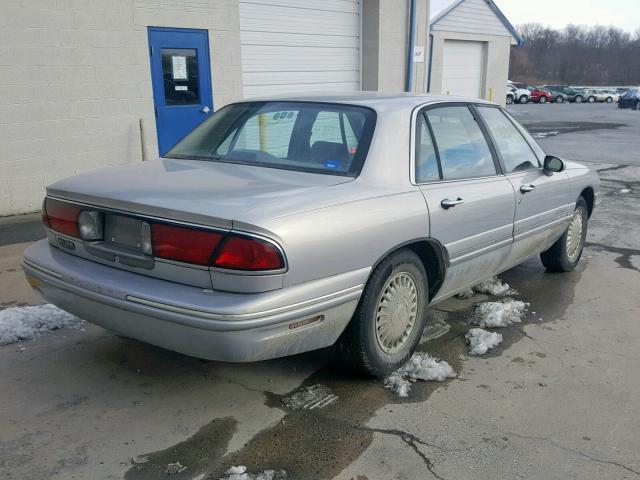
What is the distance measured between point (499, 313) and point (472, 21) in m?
13.7

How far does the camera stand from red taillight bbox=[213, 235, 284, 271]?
275 cm

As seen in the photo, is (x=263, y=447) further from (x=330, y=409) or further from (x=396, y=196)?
(x=396, y=196)

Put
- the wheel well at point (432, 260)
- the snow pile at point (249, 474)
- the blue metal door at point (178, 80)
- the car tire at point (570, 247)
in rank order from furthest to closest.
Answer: the blue metal door at point (178, 80)
the car tire at point (570, 247)
the wheel well at point (432, 260)
the snow pile at point (249, 474)

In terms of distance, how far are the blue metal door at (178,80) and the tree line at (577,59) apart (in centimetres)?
8748

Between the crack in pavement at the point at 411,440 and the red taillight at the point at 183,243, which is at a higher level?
the red taillight at the point at 183,243

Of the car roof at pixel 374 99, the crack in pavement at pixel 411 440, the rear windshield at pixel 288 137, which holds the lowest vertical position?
the crack in pavement at pixel 411 440

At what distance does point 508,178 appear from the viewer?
443 centimetres

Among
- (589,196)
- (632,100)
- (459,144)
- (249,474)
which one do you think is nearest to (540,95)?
(632,100)

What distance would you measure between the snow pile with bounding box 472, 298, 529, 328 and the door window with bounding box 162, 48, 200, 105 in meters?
5.57

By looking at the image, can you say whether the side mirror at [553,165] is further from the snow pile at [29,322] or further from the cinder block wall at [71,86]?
the cinder block wall at [71,86]

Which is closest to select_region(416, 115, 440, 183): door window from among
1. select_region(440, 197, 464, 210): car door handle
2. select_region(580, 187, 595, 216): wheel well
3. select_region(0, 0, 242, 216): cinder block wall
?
select_region(440, 197, 464, 210): car door handle

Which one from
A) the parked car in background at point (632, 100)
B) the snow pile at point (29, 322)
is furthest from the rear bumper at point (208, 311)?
the parked car in background at point (632, 100)

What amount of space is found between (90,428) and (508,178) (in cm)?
309

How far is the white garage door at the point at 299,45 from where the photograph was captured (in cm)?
995
